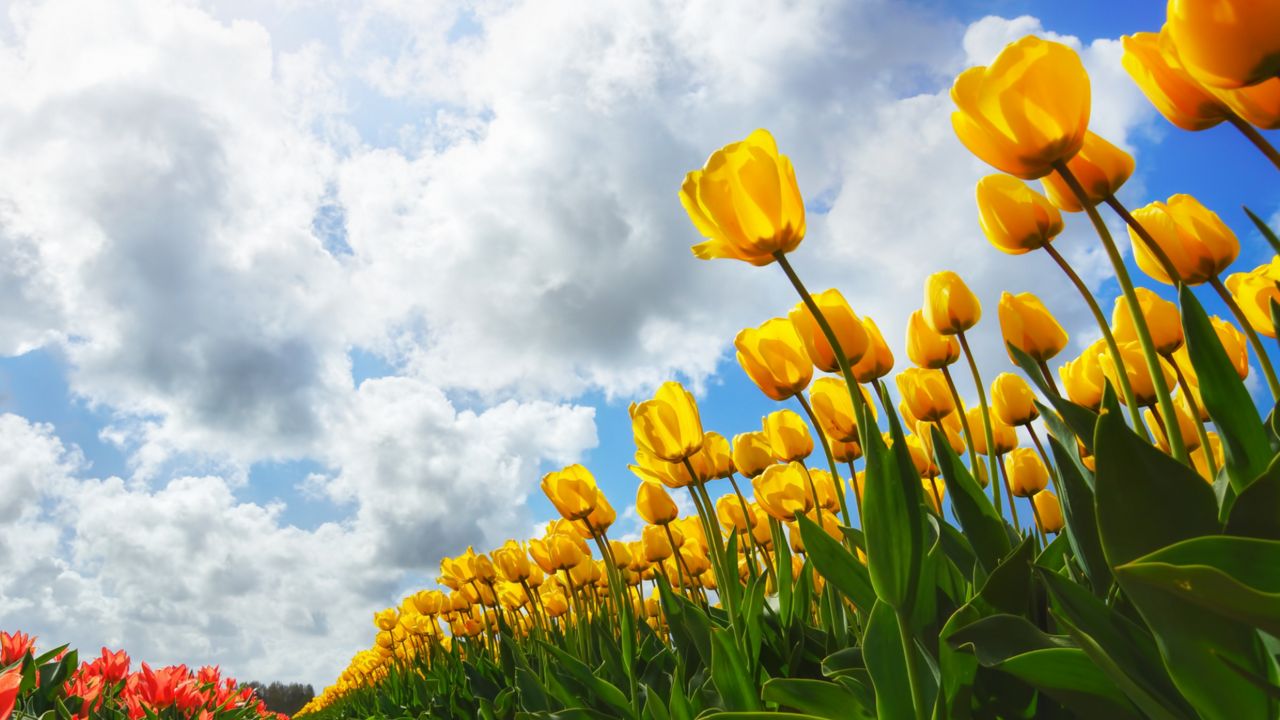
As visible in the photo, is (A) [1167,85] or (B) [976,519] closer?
(A) [1167,85]

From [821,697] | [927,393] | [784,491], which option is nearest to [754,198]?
[821,697]

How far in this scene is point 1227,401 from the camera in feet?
4.22

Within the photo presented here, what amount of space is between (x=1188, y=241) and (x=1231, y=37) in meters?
0.93

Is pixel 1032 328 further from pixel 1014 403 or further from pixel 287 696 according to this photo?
pixel 287 696

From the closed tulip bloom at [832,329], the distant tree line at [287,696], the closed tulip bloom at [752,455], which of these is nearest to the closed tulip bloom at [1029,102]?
the closed tulip bloom at [832,329]

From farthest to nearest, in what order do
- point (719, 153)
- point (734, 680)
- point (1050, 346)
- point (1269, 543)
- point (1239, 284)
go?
point (1050, 346), point (1239, 284), point (734, 680), point (719, 153), point (1269, 543)

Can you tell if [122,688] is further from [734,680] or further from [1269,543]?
[1269,543]

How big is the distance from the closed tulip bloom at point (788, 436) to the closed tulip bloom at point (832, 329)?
102 centimetres

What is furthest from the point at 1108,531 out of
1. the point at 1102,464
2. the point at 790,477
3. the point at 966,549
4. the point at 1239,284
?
the point at 790,477

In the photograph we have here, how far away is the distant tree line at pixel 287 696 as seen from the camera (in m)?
31.1

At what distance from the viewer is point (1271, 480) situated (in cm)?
102

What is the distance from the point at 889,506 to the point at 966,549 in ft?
2.35

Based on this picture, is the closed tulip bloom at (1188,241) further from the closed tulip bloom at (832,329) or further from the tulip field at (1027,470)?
the closed tulip bloom at (832,329)

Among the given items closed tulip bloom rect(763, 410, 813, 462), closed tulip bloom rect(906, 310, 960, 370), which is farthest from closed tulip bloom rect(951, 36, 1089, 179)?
closed tulip bloom rect(763, 410, 813, 462)
